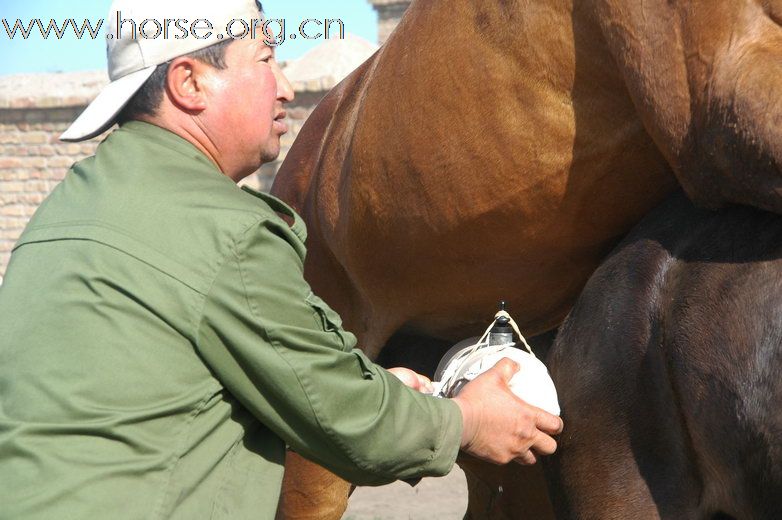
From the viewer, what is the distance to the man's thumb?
6.83 feet

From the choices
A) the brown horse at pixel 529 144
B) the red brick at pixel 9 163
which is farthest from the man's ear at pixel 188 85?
the red brick at pixel 9 163

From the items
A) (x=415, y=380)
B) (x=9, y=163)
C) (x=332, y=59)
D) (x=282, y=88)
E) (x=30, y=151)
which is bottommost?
(x=9, y=163)

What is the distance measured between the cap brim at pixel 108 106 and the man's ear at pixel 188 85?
4cm

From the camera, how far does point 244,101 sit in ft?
6.39

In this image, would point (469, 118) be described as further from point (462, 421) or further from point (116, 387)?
point (116, 387)

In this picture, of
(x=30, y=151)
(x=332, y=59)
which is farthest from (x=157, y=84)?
(x=30, y=151)

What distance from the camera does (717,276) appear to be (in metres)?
1.91

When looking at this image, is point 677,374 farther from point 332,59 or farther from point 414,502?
point 332,59

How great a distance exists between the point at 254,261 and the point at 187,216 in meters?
0.12

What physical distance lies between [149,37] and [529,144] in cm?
72

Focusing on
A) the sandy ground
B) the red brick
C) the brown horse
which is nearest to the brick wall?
the red brick

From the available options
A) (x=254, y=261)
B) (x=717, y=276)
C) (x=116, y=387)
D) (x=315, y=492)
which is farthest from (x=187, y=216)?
(x=315, y=492)

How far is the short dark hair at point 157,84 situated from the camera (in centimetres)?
Result: 190

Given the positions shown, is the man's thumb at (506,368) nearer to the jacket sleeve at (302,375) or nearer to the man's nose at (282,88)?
the jacket sleeve at (302,375)
